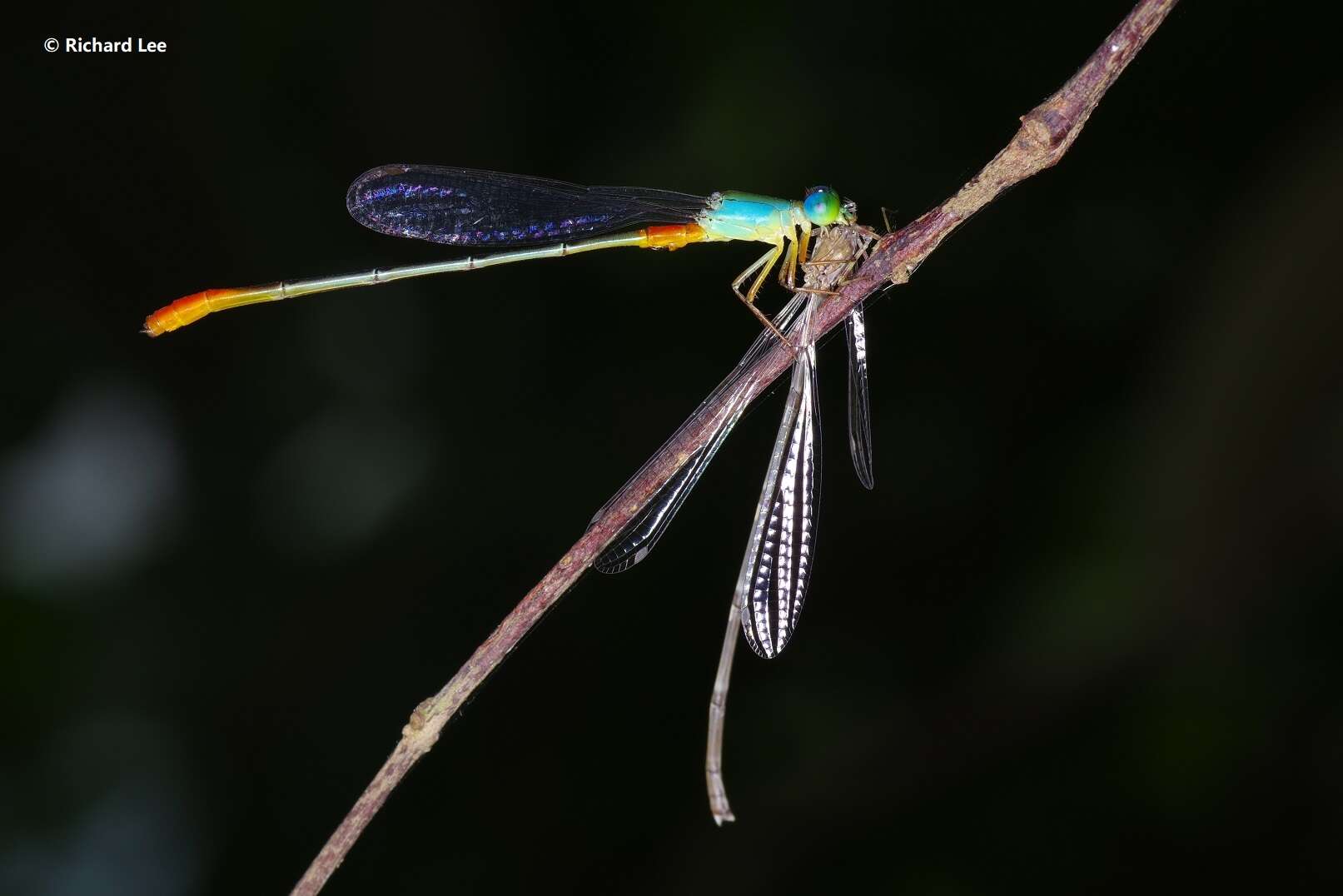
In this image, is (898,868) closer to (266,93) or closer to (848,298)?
(848,298)

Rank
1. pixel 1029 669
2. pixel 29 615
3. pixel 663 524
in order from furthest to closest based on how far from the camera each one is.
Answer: pixel 1029 669
pixel 29 615
pixel 663 524

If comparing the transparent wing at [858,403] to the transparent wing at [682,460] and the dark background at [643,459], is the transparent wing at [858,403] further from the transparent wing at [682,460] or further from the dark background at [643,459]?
the dark background at [643,459]

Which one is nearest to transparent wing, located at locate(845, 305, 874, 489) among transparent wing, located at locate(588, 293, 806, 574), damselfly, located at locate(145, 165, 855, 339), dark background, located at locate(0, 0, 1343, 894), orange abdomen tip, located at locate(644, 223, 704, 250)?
transparent wing, located at locate(588, 293, 806, 574)

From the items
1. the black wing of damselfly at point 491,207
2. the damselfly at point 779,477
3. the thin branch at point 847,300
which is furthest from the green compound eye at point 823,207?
the black wing of damselfly at point 491,207

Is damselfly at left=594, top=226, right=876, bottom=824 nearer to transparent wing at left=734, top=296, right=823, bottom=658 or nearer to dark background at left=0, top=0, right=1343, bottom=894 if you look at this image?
transparent wing at left=734, top=296, right=823, bottom=658

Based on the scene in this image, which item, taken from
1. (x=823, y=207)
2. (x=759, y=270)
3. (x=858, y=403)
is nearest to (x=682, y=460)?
(x=858, y=403)

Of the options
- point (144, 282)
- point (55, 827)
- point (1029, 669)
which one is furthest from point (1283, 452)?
point (55, 827)
